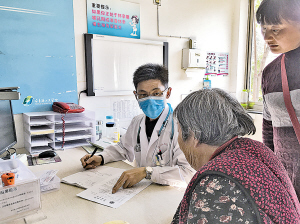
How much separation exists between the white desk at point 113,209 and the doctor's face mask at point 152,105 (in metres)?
0.53

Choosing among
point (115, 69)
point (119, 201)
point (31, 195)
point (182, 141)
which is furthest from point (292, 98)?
point (115, 69)

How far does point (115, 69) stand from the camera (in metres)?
2.48

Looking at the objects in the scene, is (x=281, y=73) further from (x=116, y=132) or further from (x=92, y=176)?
(x=116, y=132)

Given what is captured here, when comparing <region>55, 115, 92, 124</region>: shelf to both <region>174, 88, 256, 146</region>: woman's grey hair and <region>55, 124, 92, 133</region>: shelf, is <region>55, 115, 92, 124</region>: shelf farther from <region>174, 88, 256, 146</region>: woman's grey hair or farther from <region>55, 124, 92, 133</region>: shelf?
<region>174, 88, 256, 146</region>: woman's grey hair

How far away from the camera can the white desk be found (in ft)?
3.09

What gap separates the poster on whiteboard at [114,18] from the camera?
7.54 feet

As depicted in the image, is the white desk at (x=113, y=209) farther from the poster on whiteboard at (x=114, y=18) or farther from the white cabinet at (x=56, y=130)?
the poster on whiteboard at (x=114, y=18)

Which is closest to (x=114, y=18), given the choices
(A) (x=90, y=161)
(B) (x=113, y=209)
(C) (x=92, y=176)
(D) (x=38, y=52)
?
(D) (x=38, y=52)

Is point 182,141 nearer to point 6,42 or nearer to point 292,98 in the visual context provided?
point 292,98

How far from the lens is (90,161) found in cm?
146

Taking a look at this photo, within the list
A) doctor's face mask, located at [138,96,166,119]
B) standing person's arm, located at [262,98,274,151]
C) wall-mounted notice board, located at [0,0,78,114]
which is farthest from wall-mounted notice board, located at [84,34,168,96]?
standing person's arm, located at [262,98,274,151]

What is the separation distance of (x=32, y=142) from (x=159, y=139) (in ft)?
3.44

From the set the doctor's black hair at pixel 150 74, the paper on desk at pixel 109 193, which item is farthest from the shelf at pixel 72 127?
the paper on desk at pixel 109 193

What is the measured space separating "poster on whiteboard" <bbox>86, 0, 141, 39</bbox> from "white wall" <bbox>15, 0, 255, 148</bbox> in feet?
0.22
